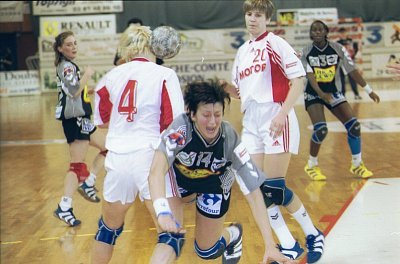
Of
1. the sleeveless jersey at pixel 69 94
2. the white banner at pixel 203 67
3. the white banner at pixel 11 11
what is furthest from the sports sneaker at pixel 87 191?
the white banner at pixel 11 11

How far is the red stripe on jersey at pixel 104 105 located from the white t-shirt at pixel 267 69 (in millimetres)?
1189

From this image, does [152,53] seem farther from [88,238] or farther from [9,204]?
[9,204]

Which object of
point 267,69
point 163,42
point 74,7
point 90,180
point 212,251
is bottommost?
point 90,180

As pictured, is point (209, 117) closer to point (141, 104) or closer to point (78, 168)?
point (141, 104)

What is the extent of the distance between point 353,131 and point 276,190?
3598 millimetres

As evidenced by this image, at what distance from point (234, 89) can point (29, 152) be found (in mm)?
7602

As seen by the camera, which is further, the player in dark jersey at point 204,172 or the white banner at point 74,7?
the white banner at point 74,7

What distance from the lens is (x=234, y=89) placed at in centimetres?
614

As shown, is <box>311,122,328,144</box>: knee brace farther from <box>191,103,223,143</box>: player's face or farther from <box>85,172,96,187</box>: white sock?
<box>191,103,223,143</box>: player's face

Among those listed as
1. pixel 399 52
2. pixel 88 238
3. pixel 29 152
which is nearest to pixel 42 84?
pixel 399 52

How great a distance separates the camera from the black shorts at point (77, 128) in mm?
7895

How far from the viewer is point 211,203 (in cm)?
496

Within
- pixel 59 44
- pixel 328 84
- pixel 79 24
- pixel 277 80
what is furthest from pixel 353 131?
pixel 79 24

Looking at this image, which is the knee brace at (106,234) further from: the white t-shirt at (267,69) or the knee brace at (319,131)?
the knee brace at (319,131)
